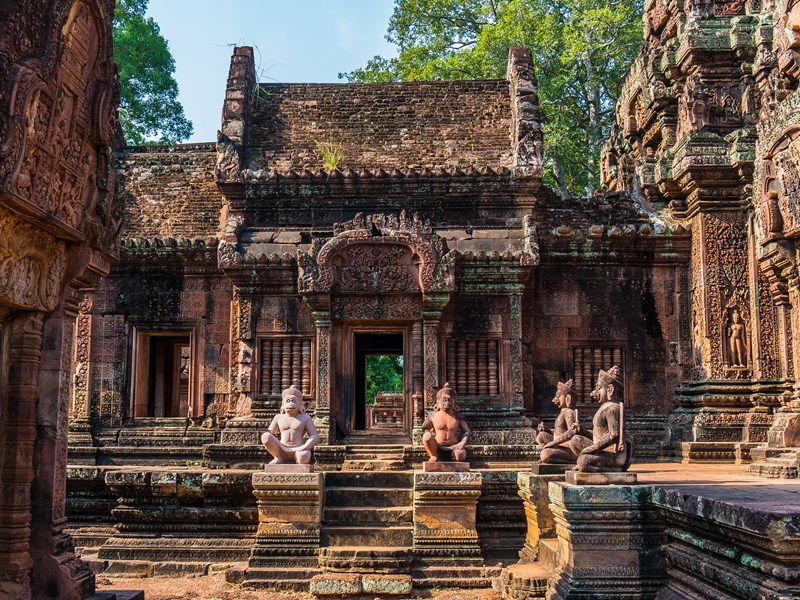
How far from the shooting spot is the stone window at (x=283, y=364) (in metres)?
11.7

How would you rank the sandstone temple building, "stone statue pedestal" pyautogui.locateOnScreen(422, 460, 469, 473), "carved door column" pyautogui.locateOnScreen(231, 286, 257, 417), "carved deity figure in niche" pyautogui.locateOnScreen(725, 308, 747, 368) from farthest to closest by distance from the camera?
"carved deity figure in niche" pyautogui.locateOnScreen(725, 308, 747, 368)
"carved door column" pyautogui.locateOnScreen(231, 286, 257, 417)
"stone statue pedestal" pyautogui.locateOnScreen(422, 460, 469, 473)
the sandstone temple building

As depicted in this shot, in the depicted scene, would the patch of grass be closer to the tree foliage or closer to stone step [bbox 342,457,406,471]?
stone step [bbox 342,457,406,471]

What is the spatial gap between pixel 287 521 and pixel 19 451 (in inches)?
174

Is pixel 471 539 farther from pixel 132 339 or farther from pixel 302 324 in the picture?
pixel 132 339

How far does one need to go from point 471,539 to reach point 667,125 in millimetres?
7611

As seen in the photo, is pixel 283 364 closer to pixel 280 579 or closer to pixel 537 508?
pixel 280 579

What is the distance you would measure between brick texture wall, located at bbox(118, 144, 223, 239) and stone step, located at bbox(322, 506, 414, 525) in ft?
18.1

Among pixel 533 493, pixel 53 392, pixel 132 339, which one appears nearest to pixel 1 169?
pixel 53 392

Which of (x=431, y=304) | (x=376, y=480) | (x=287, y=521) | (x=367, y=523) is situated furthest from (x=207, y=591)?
(x=431, y=304)

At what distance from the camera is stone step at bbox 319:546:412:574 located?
8664 mm

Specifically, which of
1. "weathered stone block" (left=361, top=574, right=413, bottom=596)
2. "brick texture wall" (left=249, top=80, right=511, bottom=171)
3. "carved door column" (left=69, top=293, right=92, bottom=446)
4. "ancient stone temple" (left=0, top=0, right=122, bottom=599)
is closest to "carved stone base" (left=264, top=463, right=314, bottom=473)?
"weathered stone block" (left=361, top=574, right=413, bottom=596)

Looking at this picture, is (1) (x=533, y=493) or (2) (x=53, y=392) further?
(1) (x=533, y=493)

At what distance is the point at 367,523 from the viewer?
939cm

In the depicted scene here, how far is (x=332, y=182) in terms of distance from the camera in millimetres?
12102
